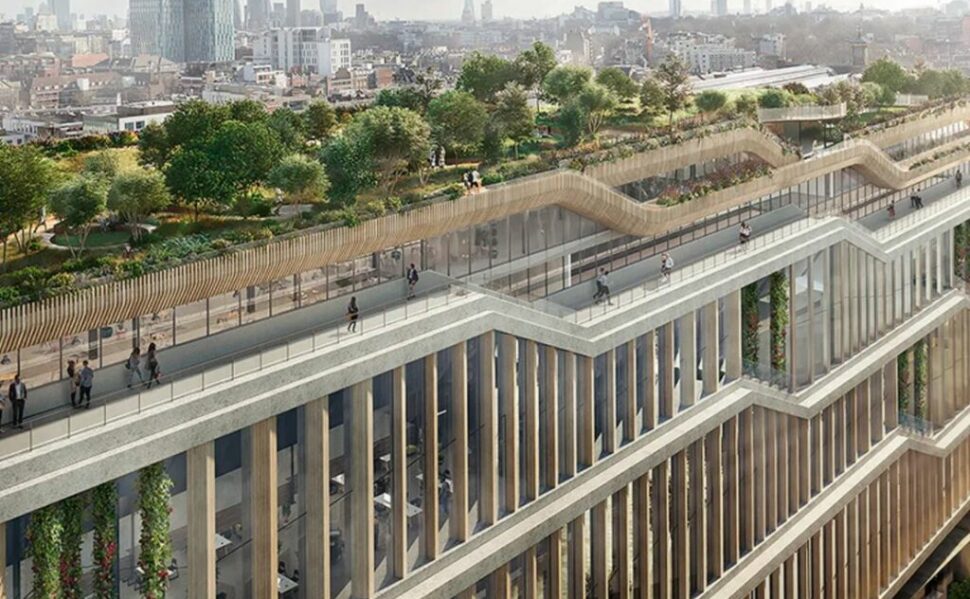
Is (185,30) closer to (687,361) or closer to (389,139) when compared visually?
(389,139)

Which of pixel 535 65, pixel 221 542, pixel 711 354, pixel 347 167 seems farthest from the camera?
pixel 535 65

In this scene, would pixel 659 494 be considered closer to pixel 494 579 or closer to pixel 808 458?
pixel 494 579

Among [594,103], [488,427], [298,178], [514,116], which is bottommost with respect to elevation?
[488,427]

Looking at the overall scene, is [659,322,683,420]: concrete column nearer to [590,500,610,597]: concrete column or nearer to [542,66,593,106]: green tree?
[590,500,610,597]: concrete column

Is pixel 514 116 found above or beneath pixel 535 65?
beneath

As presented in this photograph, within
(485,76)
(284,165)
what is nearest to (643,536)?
(284,165)

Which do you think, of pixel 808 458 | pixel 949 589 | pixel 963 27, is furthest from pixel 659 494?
pixel 963 27
